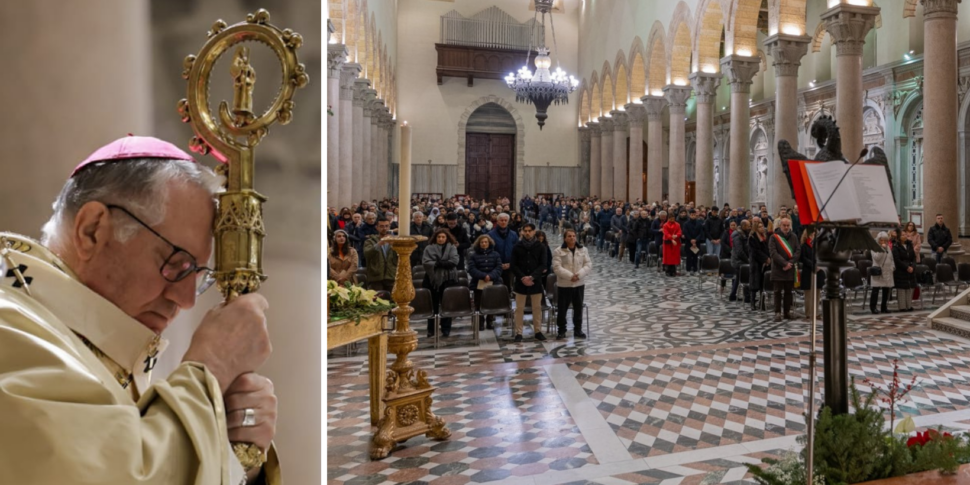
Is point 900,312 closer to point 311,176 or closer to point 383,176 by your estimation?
point 311,176

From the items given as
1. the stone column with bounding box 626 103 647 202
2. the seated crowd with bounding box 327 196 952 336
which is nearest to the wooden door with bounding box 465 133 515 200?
the stone column with bounding box 626 103 647 202

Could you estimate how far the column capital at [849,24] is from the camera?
11422 millimetres

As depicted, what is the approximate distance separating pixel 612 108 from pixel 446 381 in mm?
23052

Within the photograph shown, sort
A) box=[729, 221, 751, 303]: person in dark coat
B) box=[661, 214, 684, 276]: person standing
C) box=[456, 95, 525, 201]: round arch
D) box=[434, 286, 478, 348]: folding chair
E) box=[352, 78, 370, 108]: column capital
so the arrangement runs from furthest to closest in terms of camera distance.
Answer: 1. box=[456, 95, 525, 201]: round arch
2. box=[352, 78, 370, 108]: column capital
3. box=[661, 214, 684, 276]: person standing
4. box=[729, 221, 751, 303]: person in dark coat
5. box=[434, 286, 478, 348]: folding chair

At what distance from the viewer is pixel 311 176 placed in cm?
227

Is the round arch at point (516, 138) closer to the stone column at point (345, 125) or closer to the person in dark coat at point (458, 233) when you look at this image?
the stone column at point (345, 125)

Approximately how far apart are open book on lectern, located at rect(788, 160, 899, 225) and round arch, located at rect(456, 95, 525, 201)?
93.5ft

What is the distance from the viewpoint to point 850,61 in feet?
38.2

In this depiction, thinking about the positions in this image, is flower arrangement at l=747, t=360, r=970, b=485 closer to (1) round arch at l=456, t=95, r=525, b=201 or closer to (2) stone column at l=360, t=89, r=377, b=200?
(2) stone column at l=360, t=89, r=377, b=200

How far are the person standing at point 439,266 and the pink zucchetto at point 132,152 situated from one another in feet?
21.8

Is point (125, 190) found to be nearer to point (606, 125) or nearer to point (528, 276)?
point (528, 276)

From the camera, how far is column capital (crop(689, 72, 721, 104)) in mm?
17172

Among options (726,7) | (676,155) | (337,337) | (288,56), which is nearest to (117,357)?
(288,56)

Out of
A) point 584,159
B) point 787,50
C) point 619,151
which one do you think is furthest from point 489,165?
point 787,50
